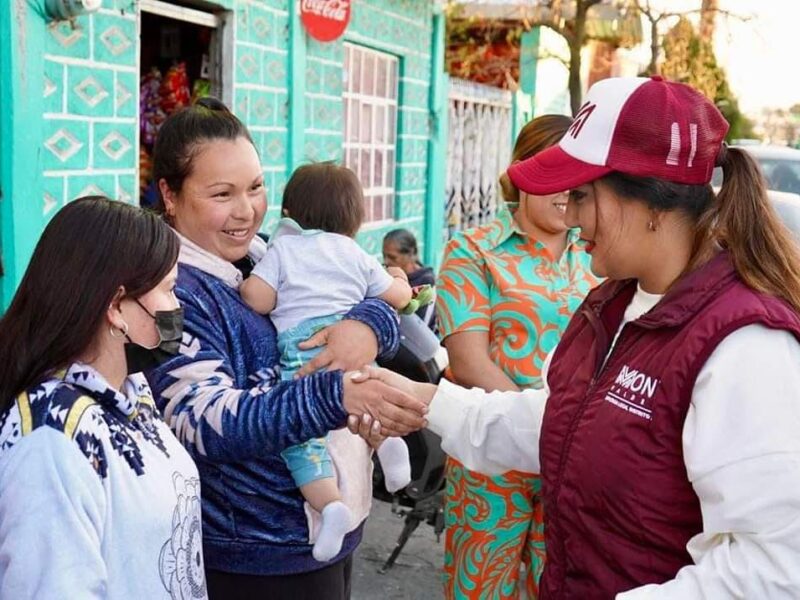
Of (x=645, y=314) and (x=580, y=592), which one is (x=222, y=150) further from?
(x=580, y=592)

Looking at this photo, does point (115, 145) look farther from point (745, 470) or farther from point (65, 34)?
point (745, 470)

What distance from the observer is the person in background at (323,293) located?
2.38 meters

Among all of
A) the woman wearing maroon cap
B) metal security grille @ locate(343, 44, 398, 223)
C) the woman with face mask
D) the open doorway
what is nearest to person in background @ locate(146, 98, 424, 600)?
the woman with face mask

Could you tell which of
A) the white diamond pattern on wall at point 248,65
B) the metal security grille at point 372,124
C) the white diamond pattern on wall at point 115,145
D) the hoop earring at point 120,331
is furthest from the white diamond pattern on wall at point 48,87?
the metal security grille at point 372,124

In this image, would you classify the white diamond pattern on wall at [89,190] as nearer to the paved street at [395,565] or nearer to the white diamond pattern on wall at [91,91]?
the white diamond pattern on wall at [91,91]

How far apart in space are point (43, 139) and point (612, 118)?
312 cm

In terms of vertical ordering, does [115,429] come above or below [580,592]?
above

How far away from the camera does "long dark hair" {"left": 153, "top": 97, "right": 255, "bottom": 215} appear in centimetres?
233

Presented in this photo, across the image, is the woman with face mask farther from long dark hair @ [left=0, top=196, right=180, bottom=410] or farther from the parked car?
the parked car

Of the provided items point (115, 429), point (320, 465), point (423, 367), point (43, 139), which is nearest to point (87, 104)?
point (43, 139)

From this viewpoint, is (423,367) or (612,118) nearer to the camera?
(612,118)

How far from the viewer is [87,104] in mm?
4629

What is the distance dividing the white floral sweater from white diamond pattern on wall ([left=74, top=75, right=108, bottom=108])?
3019 millimetres

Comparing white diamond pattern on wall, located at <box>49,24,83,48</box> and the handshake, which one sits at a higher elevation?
white diamond pattern on wall, located at <box>49,24,83,48</box>
